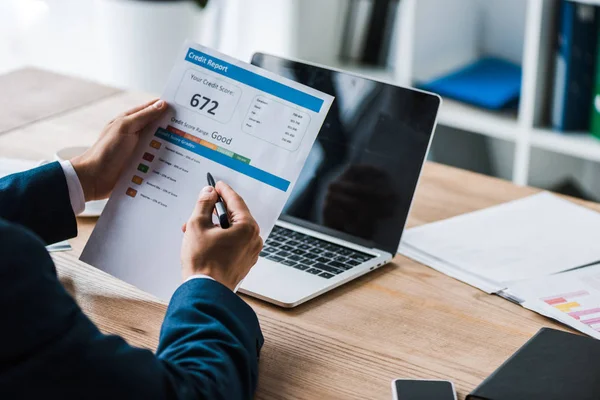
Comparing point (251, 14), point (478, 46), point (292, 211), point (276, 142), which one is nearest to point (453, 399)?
point (276, 142)

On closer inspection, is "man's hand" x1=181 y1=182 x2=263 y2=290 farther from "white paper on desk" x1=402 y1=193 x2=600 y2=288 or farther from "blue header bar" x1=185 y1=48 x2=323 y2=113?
"white paper on desk" x1=402 y1=193 x2=600 y2=288

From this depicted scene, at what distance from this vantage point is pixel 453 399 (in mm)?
918

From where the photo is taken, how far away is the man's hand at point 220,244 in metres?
0.99

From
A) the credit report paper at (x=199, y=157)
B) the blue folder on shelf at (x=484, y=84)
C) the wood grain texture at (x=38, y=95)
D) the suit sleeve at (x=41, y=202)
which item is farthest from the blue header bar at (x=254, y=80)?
the blue folder on shelf at (x=484, y=84)

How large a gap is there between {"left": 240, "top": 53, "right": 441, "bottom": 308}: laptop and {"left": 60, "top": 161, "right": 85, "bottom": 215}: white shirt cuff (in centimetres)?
27

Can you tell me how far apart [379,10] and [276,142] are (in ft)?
5.78

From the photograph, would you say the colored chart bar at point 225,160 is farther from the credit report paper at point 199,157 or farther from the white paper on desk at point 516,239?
the white paper on desk at point 516,239

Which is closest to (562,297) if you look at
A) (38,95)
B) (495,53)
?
(38,95)

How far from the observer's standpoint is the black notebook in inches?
34.7

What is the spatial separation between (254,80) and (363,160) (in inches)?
9.3

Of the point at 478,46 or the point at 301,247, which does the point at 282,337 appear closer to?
the point at 301,247

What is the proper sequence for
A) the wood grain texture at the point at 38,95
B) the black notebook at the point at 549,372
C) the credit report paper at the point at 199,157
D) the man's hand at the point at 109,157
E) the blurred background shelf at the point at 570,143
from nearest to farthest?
the black notebook at the point at 549,372, the credit report paper at the point at 199,157, the man's hand at the point at 109,157, the wood grain texture at the point at 38,95, the blurred background shelf at the point at 570,143

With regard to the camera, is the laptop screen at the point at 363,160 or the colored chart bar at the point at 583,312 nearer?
the colored chart bar at the point at 583,312

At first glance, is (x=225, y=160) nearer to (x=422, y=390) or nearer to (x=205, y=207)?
(x=205, y=207)
